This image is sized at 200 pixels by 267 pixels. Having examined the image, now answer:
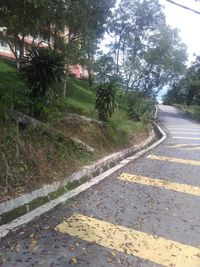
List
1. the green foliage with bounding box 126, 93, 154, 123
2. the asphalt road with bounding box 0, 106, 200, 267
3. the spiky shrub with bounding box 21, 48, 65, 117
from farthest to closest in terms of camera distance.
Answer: the green foliage with bounding box 126, 93, 154, 123, the spiky shrub with bounding box 21, 48, 65, 117, the asphalt road with bounding box 0, 106, 200, 267

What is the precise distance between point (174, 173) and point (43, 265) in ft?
16.2

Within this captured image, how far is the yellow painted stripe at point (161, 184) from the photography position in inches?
265

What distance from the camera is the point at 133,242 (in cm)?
434

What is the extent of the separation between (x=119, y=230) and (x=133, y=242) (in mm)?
365

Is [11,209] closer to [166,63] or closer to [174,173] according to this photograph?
[174,173]

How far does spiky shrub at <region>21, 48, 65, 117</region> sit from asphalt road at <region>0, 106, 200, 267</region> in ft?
9.15

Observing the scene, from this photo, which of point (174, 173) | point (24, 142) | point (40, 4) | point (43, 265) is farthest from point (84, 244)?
point (40, 4)

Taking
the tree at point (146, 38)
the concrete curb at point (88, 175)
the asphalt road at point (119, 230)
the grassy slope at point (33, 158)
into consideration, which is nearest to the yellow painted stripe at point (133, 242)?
the asphalt road at point (119, 230)

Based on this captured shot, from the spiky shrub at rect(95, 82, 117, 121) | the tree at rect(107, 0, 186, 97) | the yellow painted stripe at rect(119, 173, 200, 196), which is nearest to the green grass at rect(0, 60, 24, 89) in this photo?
the spiky shrub at rect(95, 82, 117, 121)

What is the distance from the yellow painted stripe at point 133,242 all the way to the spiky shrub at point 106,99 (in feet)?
19.7

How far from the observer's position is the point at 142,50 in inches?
1251

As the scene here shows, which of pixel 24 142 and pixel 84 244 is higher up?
pixel 24 142

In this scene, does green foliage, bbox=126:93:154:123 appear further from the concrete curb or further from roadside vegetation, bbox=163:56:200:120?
roadside vegetation, bbox=163:56:200:120

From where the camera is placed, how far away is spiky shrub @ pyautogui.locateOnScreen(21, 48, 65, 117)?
8359 millimetres
